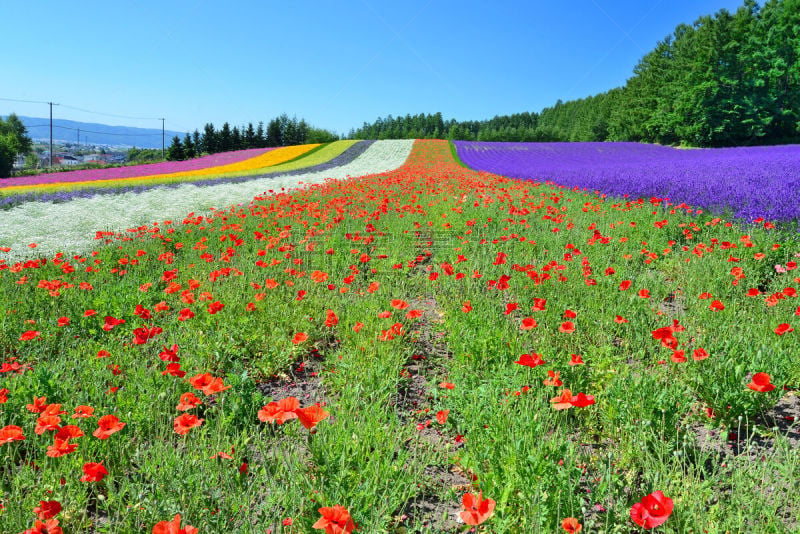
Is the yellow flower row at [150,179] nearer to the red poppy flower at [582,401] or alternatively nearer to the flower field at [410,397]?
the flower field at [410,397]

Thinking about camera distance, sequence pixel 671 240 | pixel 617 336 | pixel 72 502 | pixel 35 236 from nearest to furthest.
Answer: pixel 72 502 → pixel 617 336 → pixel 671 240 → pixel 35 236

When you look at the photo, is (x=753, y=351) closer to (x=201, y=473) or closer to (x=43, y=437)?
(x=201, y=473)

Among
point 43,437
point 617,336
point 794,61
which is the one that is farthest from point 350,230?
point 794,61

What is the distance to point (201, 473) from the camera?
1850mm

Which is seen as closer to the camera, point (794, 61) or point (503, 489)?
point (503, 489)

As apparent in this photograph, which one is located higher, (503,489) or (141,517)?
(503,489)

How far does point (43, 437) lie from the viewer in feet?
7.18

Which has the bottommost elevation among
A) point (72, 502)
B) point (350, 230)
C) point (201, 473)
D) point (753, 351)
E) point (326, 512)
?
point (72, 502)

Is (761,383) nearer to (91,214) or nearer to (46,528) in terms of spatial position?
(46,528)

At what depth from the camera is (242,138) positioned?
226 ft

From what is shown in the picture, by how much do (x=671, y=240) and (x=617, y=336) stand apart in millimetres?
3351

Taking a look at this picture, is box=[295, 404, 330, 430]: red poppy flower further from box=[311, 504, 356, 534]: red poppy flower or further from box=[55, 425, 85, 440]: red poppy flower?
box=[55, 425, 85, 440]: red poppy flower

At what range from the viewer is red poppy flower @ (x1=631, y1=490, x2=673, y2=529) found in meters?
1.25

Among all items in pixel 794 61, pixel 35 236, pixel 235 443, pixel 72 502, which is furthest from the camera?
pixel 794 61
